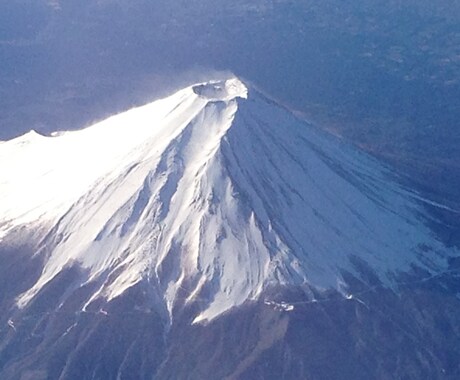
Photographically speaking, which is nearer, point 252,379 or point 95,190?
point 252,379

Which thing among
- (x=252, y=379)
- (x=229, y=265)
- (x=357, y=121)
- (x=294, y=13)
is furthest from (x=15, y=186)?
(x=294, y=13)

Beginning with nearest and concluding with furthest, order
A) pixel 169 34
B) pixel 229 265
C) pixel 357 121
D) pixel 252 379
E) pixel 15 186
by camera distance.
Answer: pixel 252 379
pixel 229 265
pixel 15 186
pixel 357 121
pixel 169 34

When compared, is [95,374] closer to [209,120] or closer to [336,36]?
[209,120]

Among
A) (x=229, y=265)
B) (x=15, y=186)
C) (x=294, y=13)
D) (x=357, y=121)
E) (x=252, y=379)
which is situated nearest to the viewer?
(x=252, y=379)

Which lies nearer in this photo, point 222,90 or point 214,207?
point 214,207

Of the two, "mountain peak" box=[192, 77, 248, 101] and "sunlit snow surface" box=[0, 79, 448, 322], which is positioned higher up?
"mountain peak" box=[192, 77, 248, 101]

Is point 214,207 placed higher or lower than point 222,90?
lower

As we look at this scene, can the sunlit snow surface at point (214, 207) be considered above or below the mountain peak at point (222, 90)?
below

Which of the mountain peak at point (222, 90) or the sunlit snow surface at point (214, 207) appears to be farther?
the mountain peak at point (222, 90)
